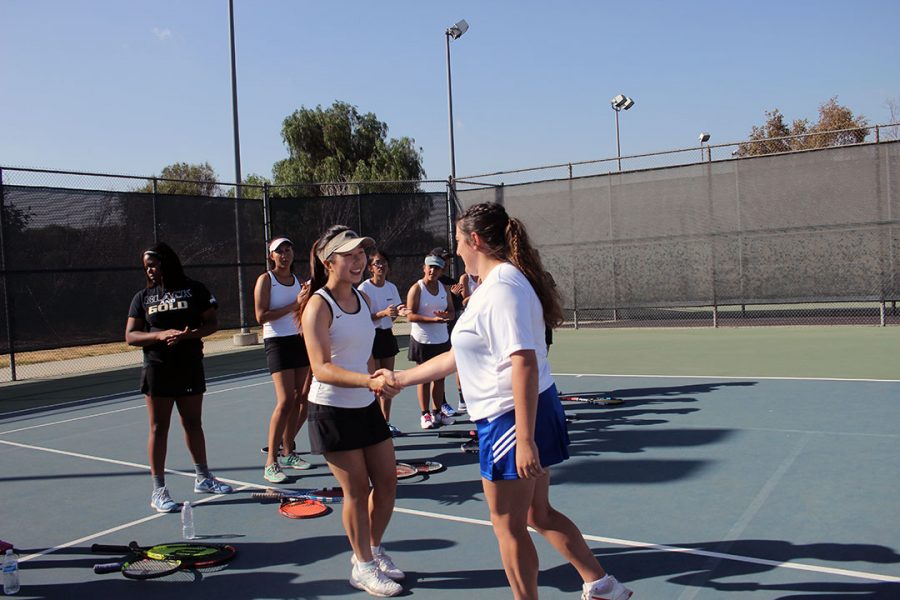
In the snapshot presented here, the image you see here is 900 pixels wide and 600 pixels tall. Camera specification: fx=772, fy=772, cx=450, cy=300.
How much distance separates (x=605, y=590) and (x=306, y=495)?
8.28 feet

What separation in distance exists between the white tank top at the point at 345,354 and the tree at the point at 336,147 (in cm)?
3431

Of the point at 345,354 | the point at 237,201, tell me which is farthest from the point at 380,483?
the point at 237,201

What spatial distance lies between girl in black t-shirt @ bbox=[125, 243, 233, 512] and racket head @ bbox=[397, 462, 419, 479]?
1.52 meters

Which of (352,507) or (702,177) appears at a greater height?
(702,177)

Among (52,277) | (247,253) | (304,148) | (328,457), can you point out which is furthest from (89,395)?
(304,148)

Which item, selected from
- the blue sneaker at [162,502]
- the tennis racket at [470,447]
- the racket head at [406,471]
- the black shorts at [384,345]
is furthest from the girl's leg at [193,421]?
the black shorts at [384,345]

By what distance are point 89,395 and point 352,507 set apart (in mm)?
8608

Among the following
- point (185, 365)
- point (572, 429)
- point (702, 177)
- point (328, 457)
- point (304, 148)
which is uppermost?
point (304, 148)

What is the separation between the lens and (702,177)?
15180 millimetres

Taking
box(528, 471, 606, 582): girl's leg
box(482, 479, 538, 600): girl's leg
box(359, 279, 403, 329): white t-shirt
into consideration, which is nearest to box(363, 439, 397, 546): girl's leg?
box(528, 471, 606, 582): girl's leg

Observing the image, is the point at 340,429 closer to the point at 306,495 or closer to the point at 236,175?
the point at 306,495

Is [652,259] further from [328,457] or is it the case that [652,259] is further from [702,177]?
[328,457]

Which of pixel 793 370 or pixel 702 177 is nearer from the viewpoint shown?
pixel 793 370

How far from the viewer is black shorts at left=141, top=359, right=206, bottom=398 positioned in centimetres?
515
